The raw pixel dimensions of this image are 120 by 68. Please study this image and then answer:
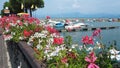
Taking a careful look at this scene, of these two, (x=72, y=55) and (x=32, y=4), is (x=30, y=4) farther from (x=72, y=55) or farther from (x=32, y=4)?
(x=72, y=55)

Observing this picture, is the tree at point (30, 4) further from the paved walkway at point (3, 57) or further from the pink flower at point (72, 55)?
the pink flower at point (72, 55)

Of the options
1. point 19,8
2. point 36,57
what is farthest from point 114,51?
point 19,8

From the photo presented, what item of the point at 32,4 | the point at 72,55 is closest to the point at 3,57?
the point at 72,55

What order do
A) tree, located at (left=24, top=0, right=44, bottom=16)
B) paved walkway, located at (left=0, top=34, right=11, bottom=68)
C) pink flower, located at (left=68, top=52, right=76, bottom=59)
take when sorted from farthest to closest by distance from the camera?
1. tree, located at (left=24, top=0, right=44, bottom=16)
2. paved walkway, located at (left=0, top=34, right=11, bottom=68)
3. pink flower, located at (left=68, top=52, right=76, bottom=59)

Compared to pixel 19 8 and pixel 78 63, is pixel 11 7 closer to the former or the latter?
pixel 19 8

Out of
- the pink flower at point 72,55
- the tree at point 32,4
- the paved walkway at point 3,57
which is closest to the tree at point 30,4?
the tree at point 32,4

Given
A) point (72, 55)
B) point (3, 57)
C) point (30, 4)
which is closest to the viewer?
point (72, 55)

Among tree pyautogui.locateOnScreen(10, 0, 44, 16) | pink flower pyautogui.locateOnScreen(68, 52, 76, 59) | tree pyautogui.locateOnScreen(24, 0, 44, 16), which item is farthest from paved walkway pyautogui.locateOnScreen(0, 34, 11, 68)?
tree pyautogui.locateOnScreen(24, 0, 44, 16)

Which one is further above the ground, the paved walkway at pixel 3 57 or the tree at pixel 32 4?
the paved walkway at pixel 3 57

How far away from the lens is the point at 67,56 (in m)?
4.54

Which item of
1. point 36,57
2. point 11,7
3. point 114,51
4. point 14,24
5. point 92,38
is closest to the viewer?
point 114,51

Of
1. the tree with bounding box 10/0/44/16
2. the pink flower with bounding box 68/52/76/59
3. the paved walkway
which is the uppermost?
the pink flower with bounding box 68/52/76/59

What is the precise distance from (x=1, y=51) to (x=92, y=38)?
291 inches

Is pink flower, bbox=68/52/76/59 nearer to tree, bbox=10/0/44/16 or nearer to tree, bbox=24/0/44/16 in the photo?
tree, bbox=10/0/44/16
